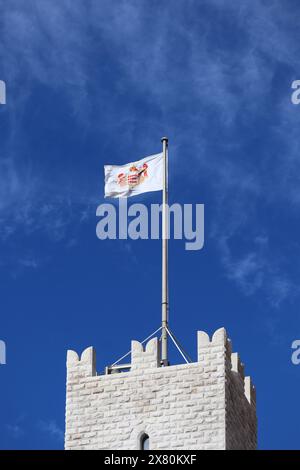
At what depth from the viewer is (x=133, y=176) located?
90312 mm

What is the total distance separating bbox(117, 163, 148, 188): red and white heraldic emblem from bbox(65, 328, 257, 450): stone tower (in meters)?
7.25

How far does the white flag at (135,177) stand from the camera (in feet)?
295

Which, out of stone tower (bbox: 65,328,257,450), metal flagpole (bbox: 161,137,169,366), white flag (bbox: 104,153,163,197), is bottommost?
stone tower (bbox: 65,328,257,450)

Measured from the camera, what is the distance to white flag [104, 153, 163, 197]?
8981cm

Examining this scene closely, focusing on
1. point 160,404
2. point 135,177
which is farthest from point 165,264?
point 160,404

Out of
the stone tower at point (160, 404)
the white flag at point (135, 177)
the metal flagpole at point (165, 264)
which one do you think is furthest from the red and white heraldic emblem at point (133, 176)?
the stone tower at point (160, 404)

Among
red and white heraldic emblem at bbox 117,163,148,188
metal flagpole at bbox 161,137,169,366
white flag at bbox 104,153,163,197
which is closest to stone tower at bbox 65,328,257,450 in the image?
metal flagpole at bbox 161,137,169,366

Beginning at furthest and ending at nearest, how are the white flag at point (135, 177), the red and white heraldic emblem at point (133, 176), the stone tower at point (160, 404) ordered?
the red and white heraldic emblem at point (133, 176), the white flag at point (135, 177), the stone tower at point (160, 404)

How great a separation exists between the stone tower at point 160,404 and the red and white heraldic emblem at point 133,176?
23.8ft

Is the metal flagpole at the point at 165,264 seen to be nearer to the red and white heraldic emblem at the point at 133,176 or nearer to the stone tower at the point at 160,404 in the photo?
the stone tower at the point at 160,404

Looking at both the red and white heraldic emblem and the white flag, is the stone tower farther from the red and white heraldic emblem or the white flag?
the red and white heraldic emblem
